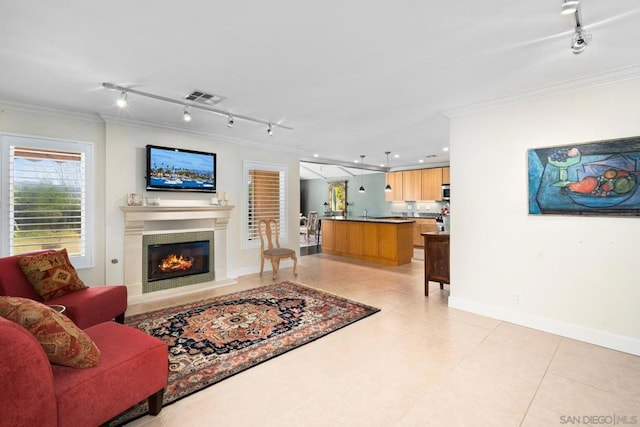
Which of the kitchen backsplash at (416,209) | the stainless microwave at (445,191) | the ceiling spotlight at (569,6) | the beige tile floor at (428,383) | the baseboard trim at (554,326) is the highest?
the ceiling spotlight at (569,6)

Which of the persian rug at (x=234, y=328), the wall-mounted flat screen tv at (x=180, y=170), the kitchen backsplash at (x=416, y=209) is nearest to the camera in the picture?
the persian rug at (x=234, y=328)

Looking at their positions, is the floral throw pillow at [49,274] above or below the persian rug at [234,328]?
above

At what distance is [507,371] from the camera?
2451mm

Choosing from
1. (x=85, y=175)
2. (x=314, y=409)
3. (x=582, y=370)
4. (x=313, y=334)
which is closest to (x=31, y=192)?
(x=85, y=175)

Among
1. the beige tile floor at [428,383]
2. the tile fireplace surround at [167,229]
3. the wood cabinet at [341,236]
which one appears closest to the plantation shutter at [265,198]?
the tile fireplace surround at [167,229]

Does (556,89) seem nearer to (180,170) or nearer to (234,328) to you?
(234,328)

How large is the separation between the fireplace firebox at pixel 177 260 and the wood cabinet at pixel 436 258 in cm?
360

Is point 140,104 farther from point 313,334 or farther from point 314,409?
point 314,409

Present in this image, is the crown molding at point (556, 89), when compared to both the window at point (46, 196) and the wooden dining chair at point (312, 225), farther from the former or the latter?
the wooden dining chair at point (312, 225)

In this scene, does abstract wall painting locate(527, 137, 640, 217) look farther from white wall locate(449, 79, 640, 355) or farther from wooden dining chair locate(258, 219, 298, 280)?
wooden dining chair locate(258, 219, 298, 280)

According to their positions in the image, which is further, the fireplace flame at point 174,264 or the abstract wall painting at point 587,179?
the fireplace flame at point 174,264

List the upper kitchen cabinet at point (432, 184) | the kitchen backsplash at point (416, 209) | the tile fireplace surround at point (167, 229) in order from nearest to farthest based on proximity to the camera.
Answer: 1. the tile fireplace surround at point (167, 229)
2. the upper kitchen cabinet at point (432, 184)
3. the kitchen backsplash at point (416, 209)

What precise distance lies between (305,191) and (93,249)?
33.0 feet

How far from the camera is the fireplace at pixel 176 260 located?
15.0ft
